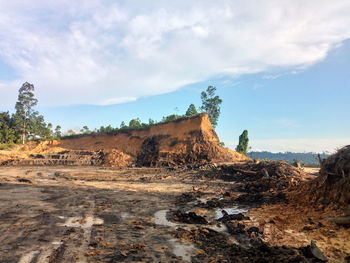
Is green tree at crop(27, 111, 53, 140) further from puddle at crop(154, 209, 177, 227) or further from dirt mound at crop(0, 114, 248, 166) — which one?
puddle at crop(154, 209, 177, 227)

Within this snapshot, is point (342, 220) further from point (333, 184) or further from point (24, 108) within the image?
point (24, 108)

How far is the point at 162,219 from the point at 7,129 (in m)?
52.2

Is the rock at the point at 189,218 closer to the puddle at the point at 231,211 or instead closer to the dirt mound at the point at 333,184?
the puddle at the point at 231,211

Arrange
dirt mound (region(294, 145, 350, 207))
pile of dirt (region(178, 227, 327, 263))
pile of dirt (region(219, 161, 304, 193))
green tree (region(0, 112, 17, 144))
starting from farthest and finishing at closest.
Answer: green tree (region(0, 112, 17, 144)) < pile of dirt (region(219, 161, 304, 193)) < dirt mound (region(294, 145, 350, 207)) < pile of dirt (region(178, 227, 327, 263))

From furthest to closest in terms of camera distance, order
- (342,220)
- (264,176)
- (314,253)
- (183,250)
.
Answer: (264,176) < (342,220) < (183,250) < (314,253)

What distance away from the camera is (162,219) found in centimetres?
1027

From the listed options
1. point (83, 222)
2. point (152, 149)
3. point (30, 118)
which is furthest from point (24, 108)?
point (83, 222)

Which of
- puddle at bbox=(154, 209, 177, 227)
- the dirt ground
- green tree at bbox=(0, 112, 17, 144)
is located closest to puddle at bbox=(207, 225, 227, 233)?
the dirt ground

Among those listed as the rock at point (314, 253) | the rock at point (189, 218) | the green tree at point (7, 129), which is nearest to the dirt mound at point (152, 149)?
the green tree at point (7, 129)

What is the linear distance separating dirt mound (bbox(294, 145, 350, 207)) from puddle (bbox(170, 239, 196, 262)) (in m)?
6.16

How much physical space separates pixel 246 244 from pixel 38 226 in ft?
19.4

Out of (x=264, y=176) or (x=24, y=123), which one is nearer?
(x=264, y=176)

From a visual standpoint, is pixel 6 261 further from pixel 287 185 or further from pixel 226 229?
pixel 287 185

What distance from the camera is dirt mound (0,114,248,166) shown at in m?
38.1
